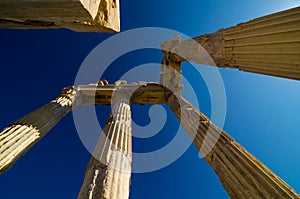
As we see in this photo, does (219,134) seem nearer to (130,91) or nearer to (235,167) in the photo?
(235,167)

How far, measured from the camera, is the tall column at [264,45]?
4629mm

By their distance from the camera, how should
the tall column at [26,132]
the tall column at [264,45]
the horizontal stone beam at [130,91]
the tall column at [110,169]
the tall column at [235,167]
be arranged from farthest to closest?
the horizontal stone beam at [130,91], the tall column at [26,132], the tall column at [235,167], the tall column at [110,169], the tall column at [264,45]

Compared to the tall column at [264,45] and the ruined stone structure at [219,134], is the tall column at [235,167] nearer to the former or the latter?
the ruined stone structure at [219,134]

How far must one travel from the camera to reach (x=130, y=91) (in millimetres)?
16391

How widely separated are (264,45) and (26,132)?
8.09 meters

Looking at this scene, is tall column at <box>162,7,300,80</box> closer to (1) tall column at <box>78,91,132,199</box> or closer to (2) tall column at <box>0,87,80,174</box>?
(1) tall column at <box>78,91,132,199</box>

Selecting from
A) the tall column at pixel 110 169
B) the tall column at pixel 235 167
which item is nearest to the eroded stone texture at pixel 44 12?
the tall column at pixel 110 169

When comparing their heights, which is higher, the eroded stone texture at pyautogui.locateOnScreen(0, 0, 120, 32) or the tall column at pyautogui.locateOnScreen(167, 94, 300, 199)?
the eroded stone texture at pyautogui.locateOnScreen(0, 0, 120, 32)

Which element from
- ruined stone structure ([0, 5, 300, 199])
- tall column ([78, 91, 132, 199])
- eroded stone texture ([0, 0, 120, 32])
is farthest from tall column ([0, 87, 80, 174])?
eroded stone texture ([0, 0, 120, 32])

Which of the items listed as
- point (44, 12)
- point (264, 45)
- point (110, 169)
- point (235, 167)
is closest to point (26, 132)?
point (110, 169)

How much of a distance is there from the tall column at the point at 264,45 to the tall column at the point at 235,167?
240cm

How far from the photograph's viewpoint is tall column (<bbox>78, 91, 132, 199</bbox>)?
529 cm

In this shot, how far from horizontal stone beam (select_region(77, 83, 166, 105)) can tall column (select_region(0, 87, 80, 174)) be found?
369 centimetres

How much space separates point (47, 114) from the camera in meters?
10.6
